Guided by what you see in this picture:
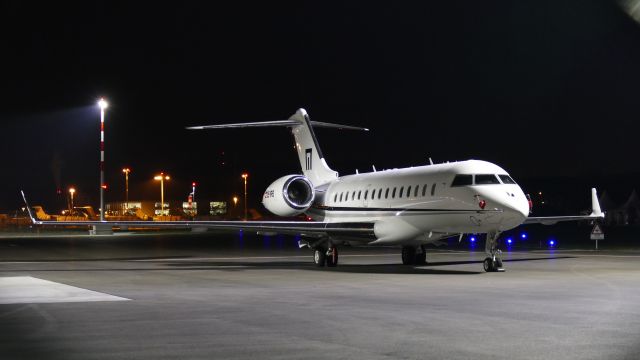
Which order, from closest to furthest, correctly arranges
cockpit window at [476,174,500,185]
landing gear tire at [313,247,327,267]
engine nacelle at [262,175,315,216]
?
cockpit window at [476,174,500,185] → landing gear tire at [313,247,327,267] → engine nacelle at [262,175,315,216]

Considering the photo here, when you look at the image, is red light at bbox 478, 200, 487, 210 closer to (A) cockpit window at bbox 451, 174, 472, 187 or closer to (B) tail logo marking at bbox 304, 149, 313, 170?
(A) cockpit window at bbox 451, 174, 472, 187

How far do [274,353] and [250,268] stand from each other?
16562mm

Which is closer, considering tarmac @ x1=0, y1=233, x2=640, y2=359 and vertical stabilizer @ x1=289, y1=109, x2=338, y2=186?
tarmac @ x1=0, y1=233, x2=640, y2=359

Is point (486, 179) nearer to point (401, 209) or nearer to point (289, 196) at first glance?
point (401, 209)

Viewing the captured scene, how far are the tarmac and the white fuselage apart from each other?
140cm

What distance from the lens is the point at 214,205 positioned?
160125 millimetres

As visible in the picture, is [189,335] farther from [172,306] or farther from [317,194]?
[317,194]

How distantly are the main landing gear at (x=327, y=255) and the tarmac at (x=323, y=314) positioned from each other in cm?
254

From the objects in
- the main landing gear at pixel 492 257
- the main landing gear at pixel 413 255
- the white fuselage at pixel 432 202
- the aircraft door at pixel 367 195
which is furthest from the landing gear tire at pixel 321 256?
the main landing gear at pixel 492 257

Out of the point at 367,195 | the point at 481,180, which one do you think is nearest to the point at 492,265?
the point at 481,180

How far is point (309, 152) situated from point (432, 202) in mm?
9796

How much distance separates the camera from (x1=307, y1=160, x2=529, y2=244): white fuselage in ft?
73.3

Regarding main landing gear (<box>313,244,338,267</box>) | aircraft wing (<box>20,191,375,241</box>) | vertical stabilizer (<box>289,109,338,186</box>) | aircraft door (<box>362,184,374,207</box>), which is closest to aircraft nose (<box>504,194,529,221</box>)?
aircraft wing (<box>20,191,375,241</box>)

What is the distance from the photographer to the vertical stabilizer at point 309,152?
32625 millimetres
